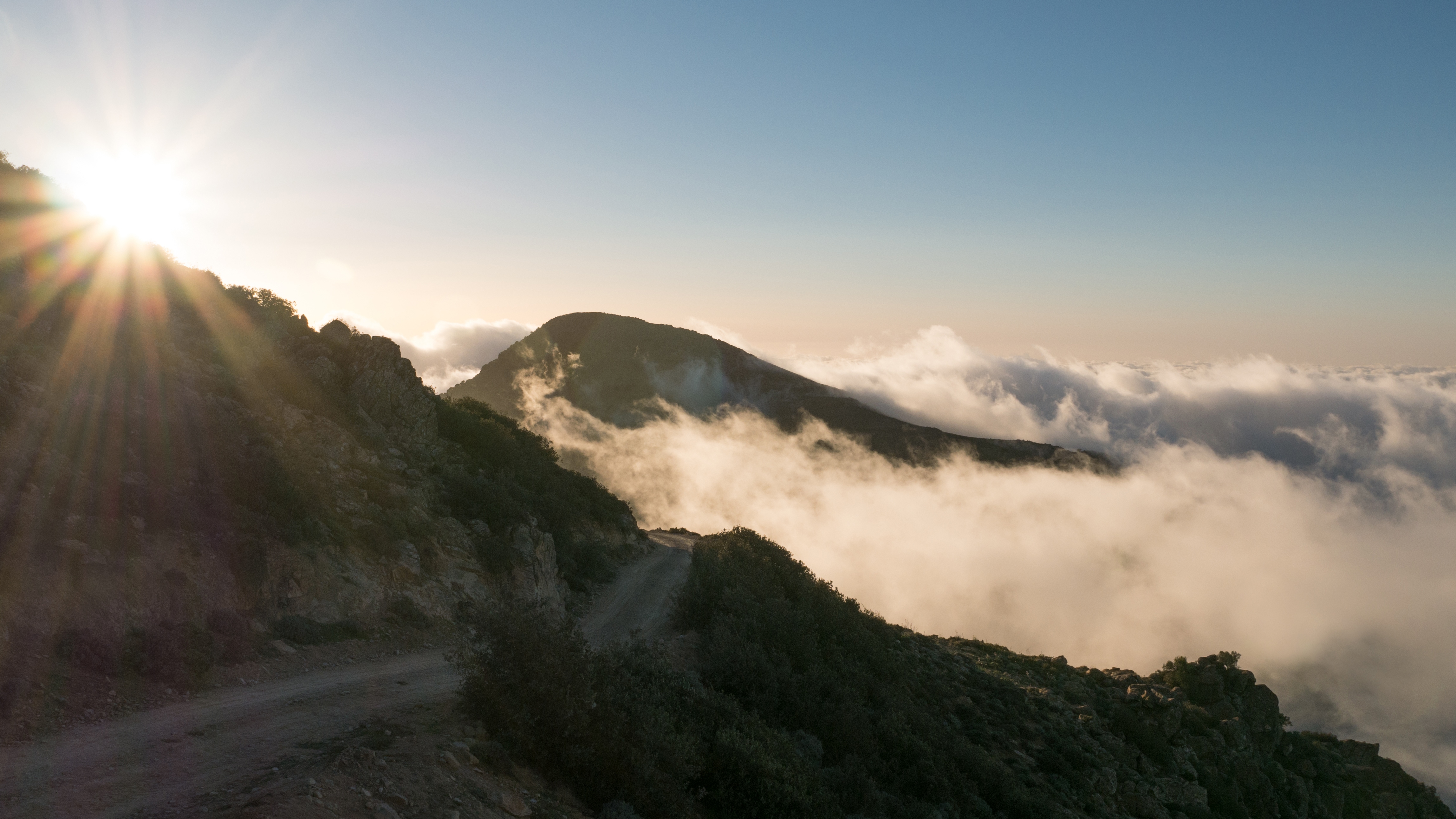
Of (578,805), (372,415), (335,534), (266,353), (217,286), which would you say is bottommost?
(578,805)

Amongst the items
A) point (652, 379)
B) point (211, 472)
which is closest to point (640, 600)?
point (211, 472)

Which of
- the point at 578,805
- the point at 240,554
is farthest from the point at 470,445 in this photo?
the point at 578,805

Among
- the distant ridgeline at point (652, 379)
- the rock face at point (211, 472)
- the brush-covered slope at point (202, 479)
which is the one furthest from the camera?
the distant ridgeline at point (652, 379)

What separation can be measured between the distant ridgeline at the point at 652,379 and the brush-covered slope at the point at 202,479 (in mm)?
75916

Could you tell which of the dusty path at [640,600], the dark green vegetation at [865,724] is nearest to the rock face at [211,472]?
the dusty path at [640,600]

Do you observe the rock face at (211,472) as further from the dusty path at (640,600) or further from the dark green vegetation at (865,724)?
the dark green vegetation at (865,724)

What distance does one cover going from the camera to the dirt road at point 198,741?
24.2 feet

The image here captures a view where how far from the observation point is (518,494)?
27.4 meters

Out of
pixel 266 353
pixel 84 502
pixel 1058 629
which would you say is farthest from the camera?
pixel 1058 629

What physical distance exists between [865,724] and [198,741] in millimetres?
13076

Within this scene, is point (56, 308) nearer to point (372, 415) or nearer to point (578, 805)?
point (372, 415)

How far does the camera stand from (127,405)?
16.8m

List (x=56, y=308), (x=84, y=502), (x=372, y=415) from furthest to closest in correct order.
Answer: (x=372, y=415)
(x=56, y=308)
(x=84, y=502)

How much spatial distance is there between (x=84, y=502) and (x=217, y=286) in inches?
622
